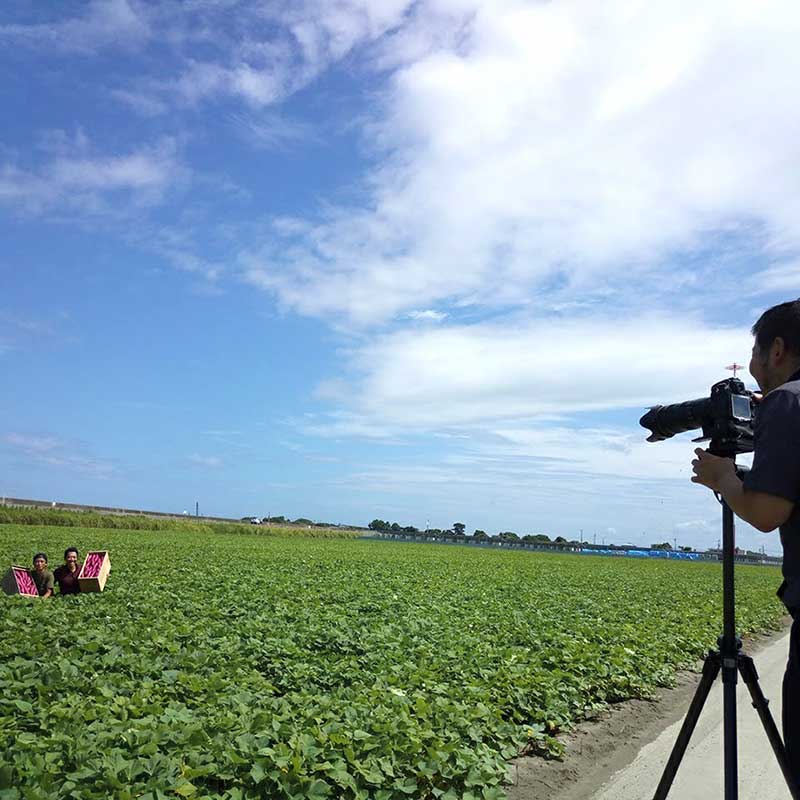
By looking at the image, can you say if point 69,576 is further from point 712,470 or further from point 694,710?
point 712,470

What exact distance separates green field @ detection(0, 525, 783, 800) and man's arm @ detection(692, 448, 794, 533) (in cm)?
251

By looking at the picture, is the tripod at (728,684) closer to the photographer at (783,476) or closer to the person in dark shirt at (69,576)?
the photographer at (783,476)

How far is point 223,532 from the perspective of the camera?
63.6 metres

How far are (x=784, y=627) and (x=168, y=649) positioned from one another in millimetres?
12494

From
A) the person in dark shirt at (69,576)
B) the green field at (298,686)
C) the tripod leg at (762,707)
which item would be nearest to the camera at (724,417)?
the tripod leg at (762,707)

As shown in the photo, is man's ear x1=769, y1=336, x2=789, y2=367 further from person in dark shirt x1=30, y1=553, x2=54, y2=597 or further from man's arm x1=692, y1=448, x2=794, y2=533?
person in dark shirt x1=30, y1=553, x2=54, y2=597

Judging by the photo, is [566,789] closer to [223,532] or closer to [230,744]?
[230,744]

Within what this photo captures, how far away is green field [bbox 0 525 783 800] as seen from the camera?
148 inches

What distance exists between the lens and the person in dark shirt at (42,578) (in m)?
11.4

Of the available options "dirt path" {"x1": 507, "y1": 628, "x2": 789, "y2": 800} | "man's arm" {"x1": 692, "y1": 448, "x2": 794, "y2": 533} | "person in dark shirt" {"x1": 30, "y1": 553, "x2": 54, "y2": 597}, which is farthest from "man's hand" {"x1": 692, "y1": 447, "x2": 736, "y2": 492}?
"person in dark shirt" {"x1": 30, "y1": 553, "x2": 54, "y2": 597}

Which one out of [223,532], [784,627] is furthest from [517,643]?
[223,532]

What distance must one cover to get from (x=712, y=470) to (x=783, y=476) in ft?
1.26

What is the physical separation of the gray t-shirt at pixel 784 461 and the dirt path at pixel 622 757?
277cm

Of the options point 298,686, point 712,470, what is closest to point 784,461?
point 712,470
